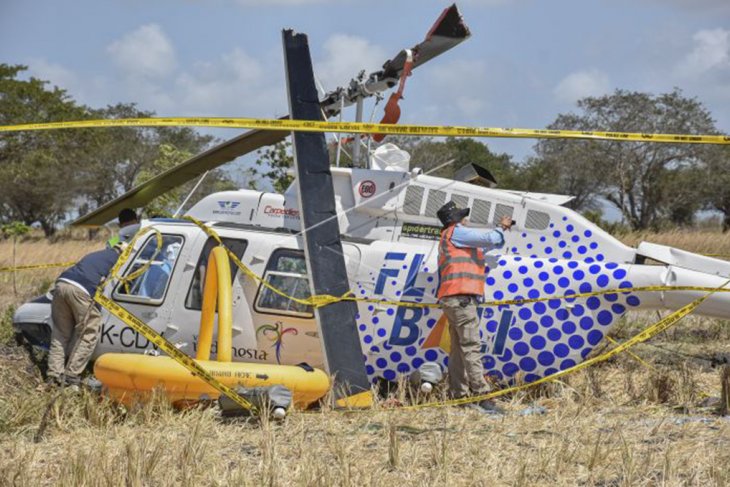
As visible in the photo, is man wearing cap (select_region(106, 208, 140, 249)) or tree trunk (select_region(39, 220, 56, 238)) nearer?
man wearing cap (select_region(106, 208, 140, 249))

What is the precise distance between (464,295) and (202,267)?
101 inches

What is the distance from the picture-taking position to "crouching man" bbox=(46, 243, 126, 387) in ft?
28.3

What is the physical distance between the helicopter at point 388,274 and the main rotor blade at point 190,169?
76 centimetres

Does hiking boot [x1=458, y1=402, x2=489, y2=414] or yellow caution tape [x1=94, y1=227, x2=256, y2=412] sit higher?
yellow caution tape [x1=94, y1=227, x2=256, y2=412]

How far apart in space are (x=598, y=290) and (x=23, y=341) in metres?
5.59

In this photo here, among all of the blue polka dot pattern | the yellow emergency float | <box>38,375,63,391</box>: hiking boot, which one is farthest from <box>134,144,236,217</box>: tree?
the yellow emergency float

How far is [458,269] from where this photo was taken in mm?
8031

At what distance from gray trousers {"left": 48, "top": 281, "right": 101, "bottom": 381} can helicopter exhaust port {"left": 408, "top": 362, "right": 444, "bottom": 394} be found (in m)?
3.02

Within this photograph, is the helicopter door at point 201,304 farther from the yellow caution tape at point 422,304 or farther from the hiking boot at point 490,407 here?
the hiking boot at point 490,407

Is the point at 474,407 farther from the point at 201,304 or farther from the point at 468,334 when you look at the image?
the point at 201,304

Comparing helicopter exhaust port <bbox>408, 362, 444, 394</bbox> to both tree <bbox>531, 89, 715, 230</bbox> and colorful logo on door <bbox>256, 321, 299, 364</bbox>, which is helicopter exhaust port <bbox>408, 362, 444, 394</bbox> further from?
tree <bbox>531, 89, 715, 230</bbox>

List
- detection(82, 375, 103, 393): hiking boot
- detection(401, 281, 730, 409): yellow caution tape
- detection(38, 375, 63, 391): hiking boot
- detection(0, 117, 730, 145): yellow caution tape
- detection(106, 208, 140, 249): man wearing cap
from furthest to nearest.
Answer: detection(106, 208, 140, 249): man wearing cap → detection(38, 375, 63, 391): hiking boot → detection(82, 375, 103, 393): hiking boot → detection(401, 281, 730, 409): yellow caution tape → detection(0, 117, 730, 145): yellow caution tape

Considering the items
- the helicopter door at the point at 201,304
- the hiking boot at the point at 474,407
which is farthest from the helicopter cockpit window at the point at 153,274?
the hiking boot at the point at 474,407

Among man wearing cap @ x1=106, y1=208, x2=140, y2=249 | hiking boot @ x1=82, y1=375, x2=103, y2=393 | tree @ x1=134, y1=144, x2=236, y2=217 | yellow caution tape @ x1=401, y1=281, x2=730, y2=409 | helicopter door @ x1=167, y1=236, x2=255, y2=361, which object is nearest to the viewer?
yellow caution tape @ x1=401, y1=281, x2=730, y2=409
